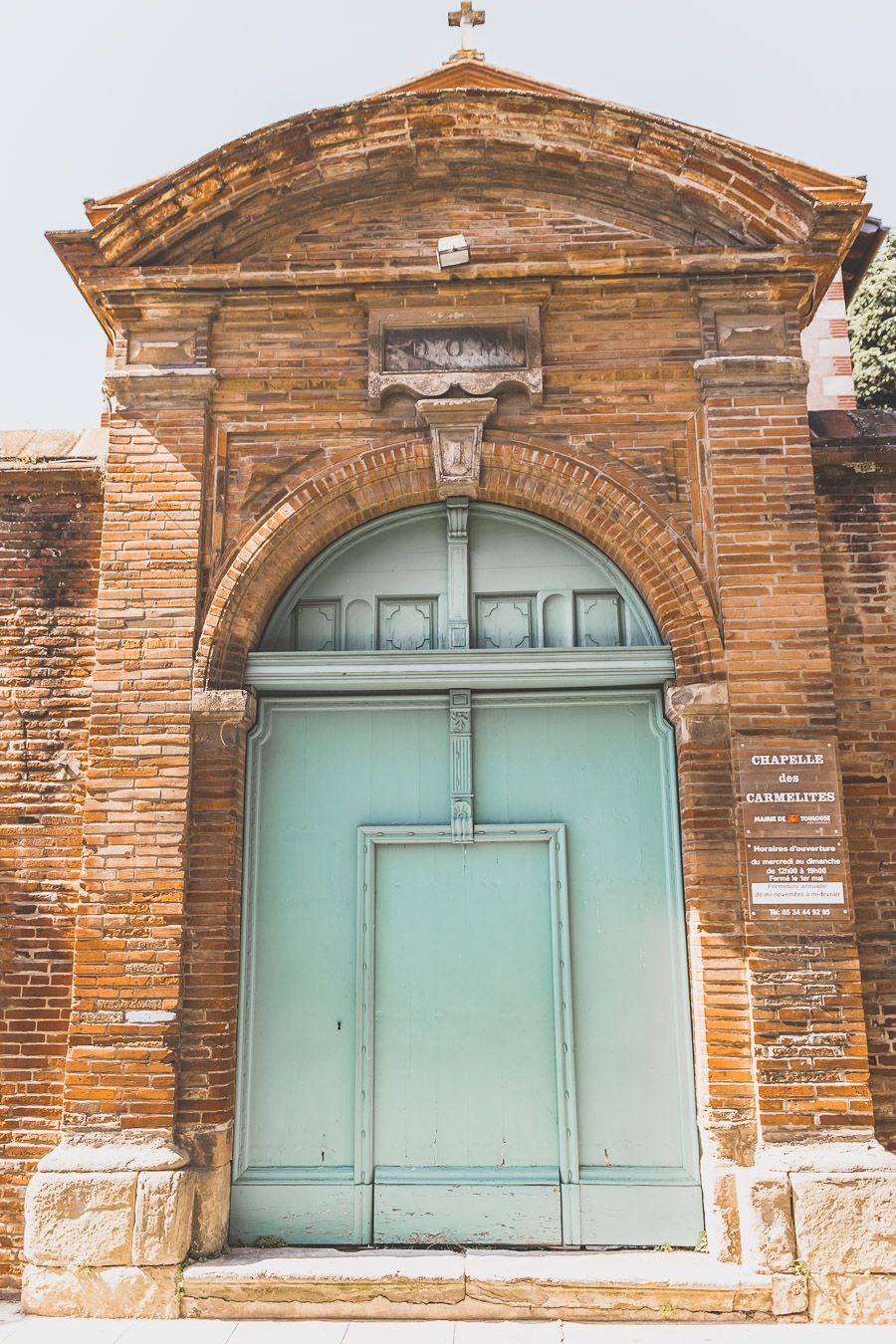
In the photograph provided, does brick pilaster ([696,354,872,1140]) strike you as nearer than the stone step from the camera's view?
No

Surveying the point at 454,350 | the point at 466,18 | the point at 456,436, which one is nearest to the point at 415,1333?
the point at 456,436

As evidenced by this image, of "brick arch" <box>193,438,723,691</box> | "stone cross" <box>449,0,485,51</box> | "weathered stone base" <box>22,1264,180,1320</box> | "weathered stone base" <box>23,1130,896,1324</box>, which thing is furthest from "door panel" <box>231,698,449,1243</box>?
"stone cross" <box>449,0,485,51</box>

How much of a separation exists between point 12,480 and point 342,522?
2070mm

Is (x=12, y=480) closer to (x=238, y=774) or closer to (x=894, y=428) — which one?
(x=238, y=774)

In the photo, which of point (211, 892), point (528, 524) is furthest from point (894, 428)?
point (211, 892)

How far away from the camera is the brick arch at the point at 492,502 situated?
221 inches

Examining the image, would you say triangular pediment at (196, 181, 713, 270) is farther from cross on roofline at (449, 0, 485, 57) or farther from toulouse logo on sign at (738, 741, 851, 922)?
toulouse logo on sign at (738, 741, 851, 922)

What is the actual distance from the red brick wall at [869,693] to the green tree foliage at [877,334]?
7253mm

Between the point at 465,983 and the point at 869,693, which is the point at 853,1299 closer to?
the point at 465,983

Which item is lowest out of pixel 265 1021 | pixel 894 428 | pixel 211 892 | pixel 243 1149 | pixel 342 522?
pixel 243 1149

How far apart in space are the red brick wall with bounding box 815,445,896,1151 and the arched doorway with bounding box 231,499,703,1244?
39.8 inches

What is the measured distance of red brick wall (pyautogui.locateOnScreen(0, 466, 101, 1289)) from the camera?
17.4 ft

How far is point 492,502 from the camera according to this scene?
602cm

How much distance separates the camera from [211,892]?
5.34 m
